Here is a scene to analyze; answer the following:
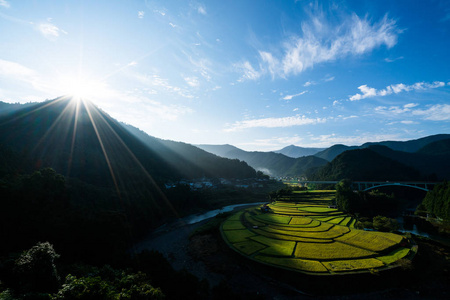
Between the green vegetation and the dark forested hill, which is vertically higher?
A: the dark forested hill

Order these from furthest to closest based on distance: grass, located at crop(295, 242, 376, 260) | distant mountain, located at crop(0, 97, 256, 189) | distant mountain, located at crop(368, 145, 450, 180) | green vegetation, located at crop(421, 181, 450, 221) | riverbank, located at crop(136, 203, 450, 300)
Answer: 1. distant mountain, located at crop(368, 145, 450, 180)
2. distant mountain, located at crop(0, 97, 256, 189)
3. green vegetation, located at crop(421, 181, 450, 221)
4. grass, located at crop(295, 242, 376, 260)
5. riverbank, located at crop(136, 203, 450, 300)

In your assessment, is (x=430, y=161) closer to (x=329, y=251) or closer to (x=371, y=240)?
(x=371, y=240)

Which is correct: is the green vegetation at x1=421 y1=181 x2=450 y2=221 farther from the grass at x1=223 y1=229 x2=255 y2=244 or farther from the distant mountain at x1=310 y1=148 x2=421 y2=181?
the distant mountain at x1=310 y1=148 x2=421 y2=181

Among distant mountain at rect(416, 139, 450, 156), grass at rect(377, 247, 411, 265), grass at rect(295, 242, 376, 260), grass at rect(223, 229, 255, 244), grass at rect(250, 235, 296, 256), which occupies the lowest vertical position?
grass at rect(223, 229, 255, 244)

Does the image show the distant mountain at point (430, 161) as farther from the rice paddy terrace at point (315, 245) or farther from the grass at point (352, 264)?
the grass at point (352, 264)

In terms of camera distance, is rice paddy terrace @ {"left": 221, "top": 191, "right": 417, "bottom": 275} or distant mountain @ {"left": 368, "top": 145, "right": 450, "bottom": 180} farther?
distant mountain @ {"left": 368, "top": 145, "right": 450, "bottom": 180}

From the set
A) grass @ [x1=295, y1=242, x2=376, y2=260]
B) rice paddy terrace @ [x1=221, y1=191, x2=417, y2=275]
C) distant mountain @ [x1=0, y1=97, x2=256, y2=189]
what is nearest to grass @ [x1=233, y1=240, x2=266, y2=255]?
rice paddy terrace @ [x1=221, y1=191, x2=417, y2=275]
